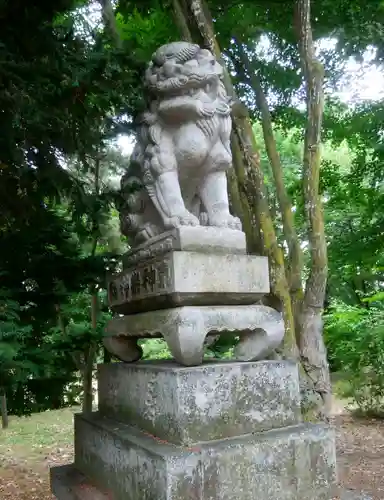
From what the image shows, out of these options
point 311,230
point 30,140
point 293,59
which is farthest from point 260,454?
point 293,59

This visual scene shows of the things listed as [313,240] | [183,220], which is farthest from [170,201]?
[313,240]

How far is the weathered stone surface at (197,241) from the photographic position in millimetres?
2578

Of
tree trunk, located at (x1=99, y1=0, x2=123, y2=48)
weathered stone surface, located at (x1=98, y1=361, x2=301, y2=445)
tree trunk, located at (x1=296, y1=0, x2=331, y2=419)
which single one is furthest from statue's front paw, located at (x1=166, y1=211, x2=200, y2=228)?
tree trunk, located at (x1=99, y1=0, x2=123, y2=48)

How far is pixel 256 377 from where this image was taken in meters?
2.58

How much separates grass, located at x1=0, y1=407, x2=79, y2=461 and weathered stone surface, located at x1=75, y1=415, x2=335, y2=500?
4.01 meters

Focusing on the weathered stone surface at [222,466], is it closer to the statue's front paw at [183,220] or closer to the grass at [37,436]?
the statue's front paw at [183,220]

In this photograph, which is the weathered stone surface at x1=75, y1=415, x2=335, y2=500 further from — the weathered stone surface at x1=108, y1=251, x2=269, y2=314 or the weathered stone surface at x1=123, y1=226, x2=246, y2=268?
the weathered stone surface at x1=123, y1=226, x2=246, y2=268

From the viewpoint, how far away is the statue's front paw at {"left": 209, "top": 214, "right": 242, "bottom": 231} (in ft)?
9.25

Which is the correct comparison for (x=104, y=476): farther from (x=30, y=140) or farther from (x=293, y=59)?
(x=293, y=59)

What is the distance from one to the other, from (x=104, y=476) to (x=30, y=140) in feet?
7.09

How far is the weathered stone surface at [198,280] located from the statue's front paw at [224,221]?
23 centimetres

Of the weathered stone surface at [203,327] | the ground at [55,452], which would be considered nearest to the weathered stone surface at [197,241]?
the weathered stone surface at [203,327]

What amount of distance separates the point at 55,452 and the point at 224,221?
4692 mm

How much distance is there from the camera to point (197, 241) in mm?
2604
